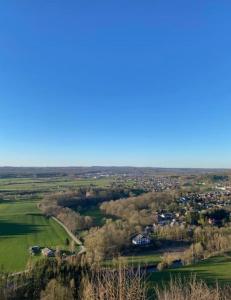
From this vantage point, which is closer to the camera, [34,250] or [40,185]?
[34,250]

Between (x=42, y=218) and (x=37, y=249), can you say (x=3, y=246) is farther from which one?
(x=42, y=218)

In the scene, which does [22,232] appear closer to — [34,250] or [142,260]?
[34,250]

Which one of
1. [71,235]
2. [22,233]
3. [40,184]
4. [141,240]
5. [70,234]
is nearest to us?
[141,240]

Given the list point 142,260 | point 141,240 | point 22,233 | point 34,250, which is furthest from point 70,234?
point 142,260

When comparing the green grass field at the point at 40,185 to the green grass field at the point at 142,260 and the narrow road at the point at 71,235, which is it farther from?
the green grass field at the point at 142,260

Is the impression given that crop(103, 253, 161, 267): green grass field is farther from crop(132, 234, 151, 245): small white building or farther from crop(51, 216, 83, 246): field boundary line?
crop(51, 216, 83, 246): field boundary line

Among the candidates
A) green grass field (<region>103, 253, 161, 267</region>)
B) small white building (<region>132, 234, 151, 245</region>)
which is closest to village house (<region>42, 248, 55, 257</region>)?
green grass field (<region>103, 253, 161, 267</region>)
